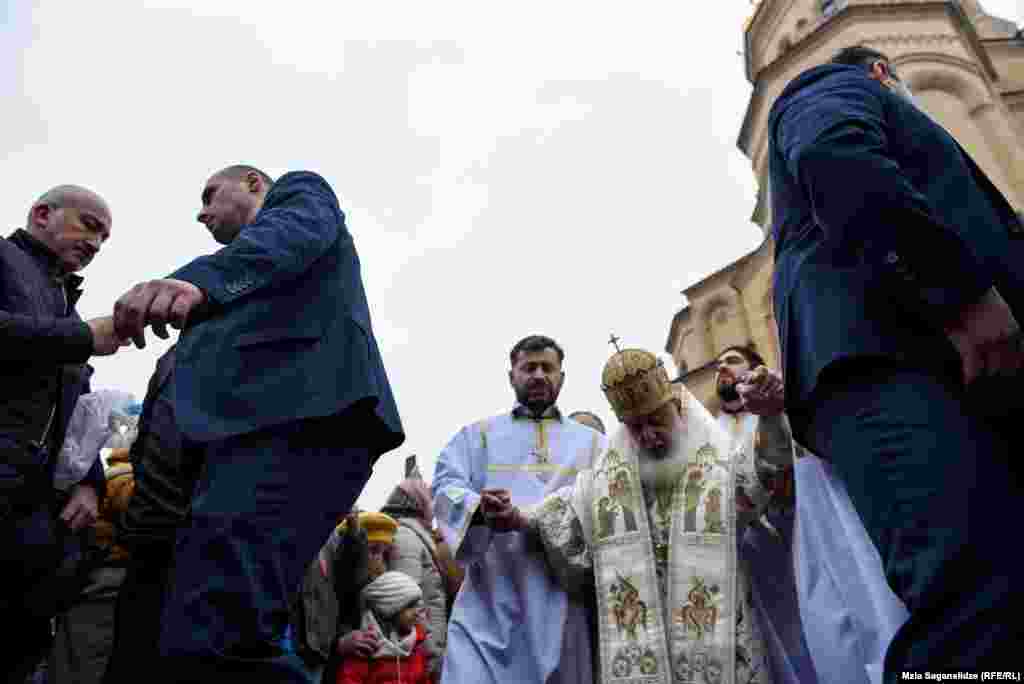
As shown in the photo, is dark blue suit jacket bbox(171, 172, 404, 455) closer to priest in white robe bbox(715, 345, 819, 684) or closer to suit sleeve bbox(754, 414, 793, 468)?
priest in white robe bbox(715, 345, 819, 684)

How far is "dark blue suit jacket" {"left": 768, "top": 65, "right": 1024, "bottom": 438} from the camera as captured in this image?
191 cm

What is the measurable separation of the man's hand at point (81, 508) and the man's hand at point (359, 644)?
1.80m

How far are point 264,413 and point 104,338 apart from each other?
0.70 m

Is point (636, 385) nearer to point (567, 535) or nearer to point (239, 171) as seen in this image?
point (567, 535)

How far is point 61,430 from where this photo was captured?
10.4ft

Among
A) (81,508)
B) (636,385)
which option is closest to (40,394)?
(81,508)

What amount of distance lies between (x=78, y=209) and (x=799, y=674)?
3.87m

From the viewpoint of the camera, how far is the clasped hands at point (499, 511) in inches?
153

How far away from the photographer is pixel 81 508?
135 inches

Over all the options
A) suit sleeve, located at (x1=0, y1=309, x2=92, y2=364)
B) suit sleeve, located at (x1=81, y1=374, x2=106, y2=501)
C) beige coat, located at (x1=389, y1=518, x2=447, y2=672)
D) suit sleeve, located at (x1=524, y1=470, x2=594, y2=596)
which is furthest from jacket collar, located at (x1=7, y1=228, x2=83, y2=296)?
beige coat, located at (x1=389, y1=518, x2=447, y2=672)

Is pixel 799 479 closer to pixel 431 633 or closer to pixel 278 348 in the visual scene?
pixel 278 348

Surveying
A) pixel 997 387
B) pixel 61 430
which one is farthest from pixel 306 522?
pixel 997 387

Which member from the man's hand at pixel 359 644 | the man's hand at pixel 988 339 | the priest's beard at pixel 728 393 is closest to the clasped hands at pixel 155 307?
the man's hand at pixel 988 339

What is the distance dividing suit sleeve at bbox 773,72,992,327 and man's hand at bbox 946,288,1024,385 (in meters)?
0.03
